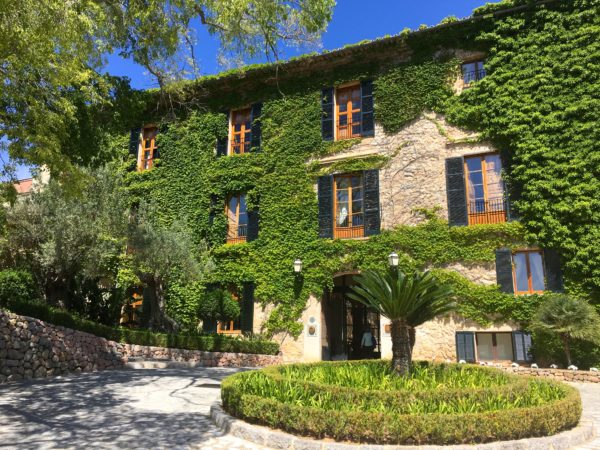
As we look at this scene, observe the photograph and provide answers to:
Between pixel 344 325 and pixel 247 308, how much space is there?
340 cm

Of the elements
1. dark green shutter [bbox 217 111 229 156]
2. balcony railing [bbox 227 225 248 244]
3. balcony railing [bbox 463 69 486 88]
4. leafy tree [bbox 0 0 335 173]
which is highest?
balcony railing [bbox 463 69 486 88]

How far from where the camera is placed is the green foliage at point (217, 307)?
1527 centimetres

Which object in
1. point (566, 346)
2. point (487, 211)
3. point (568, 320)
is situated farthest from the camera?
point (487, 211)

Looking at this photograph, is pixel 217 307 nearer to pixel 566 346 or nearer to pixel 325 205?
pixel 325 205

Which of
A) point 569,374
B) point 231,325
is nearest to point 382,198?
point 231,325

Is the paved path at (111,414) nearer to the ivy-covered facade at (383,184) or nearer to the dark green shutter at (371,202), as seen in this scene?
the ivy-covered facade at (383,184)

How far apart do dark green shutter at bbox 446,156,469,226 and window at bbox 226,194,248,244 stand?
7.12 metres

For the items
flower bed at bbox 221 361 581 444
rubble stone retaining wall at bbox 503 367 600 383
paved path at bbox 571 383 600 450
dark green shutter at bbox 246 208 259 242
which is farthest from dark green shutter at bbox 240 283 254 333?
paved path at bbox 571 383 600 450

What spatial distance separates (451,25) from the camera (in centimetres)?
1484

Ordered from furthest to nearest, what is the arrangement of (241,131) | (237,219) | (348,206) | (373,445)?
(241,131)
(237,219)
(348,206)
(373,445)

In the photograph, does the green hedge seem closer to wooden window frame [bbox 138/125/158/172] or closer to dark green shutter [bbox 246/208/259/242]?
dark green shutter [bbox 246/208/259/242]

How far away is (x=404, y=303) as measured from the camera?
724 centimetres

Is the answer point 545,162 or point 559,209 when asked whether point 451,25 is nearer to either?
point 545,162

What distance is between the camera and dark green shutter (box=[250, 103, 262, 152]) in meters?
17.4
